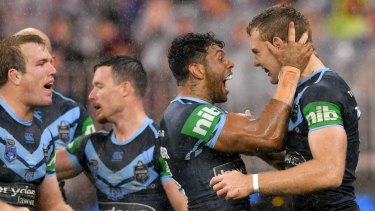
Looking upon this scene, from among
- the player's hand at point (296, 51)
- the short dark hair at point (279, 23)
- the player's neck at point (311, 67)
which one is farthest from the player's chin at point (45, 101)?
the player's neck at point (311, 67)

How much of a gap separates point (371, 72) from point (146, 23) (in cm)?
315

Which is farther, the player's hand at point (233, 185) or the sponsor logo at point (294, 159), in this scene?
the sponsor logo at point (294, 159)

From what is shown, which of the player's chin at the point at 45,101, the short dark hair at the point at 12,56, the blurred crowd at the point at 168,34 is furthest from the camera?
the blurred crowd at the point at 168,34

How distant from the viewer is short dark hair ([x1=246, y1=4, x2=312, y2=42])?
550cm

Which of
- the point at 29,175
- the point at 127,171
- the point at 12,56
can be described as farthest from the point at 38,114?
the point at 29,175

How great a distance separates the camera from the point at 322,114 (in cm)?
504

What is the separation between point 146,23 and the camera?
11094 millimetres

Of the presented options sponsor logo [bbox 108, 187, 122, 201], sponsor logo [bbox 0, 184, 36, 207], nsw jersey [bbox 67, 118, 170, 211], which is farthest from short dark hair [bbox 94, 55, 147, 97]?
sponsor logo [bbox 0, 184, 36, 207]

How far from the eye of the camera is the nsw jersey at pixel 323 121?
5078mm

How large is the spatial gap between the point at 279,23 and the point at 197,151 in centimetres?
100

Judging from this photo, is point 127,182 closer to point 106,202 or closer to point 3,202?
point 106,202

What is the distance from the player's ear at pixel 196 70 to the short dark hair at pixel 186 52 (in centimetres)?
3

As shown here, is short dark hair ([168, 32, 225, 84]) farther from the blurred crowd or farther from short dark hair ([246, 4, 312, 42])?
the blurred crowd

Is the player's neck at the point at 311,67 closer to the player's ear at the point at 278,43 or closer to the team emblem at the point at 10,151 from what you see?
the player's ear at the point at 278,43
